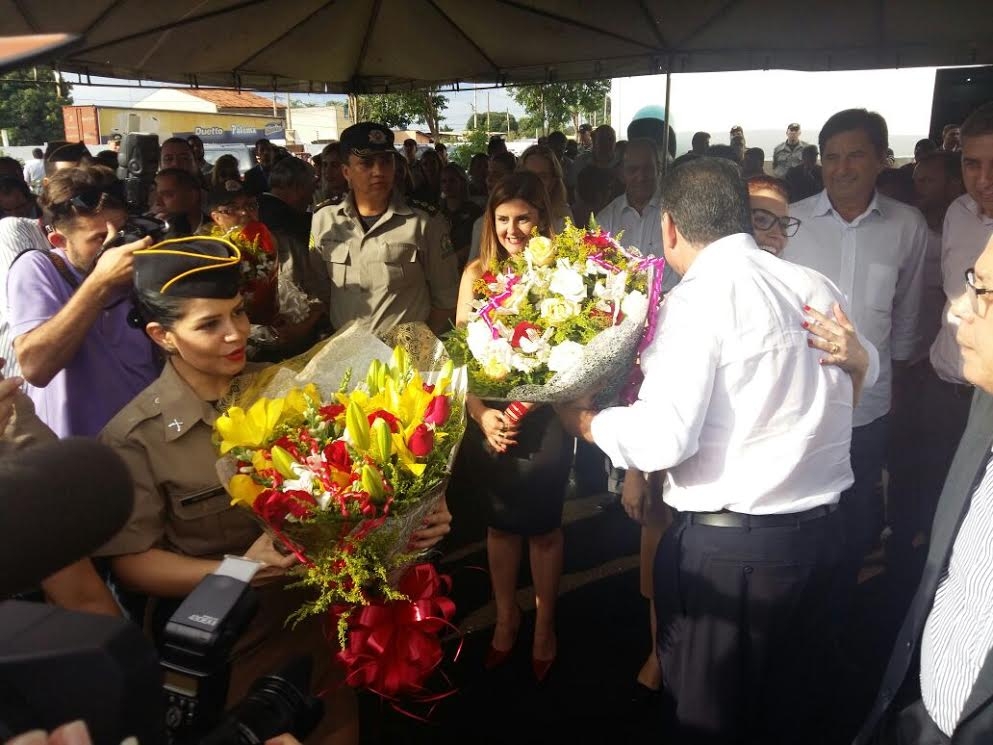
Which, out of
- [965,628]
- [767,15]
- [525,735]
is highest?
[767,15]

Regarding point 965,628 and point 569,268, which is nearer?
point 965,628

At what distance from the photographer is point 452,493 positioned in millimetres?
5125

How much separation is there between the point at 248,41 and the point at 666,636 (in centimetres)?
721

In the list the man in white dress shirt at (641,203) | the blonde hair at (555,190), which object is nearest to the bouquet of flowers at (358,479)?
the blonde hair at (555,190)

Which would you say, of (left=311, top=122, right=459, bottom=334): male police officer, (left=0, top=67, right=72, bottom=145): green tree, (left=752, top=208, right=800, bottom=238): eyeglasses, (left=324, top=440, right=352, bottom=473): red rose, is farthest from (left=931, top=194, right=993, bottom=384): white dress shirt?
(left=0, top=67, right=72, bottom=145): green tree

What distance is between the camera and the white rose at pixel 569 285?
7.48 ft

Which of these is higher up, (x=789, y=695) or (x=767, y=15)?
(x=767, y=15)

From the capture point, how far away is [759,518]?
6.93 ft

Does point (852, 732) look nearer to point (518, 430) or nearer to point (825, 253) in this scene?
point (518, 430)

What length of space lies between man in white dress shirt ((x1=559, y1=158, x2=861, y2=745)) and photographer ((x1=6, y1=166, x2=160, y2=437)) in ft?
5.52

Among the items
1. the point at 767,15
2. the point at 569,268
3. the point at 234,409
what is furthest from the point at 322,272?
the point at 767,15

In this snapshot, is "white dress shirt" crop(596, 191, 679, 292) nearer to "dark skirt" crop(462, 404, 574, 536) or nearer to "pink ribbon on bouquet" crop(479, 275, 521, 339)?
"dark skirt" crop(462, 404, 574, 536)

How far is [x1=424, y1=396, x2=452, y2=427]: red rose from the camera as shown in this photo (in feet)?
5.78

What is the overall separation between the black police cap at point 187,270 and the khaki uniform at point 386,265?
1.86m
